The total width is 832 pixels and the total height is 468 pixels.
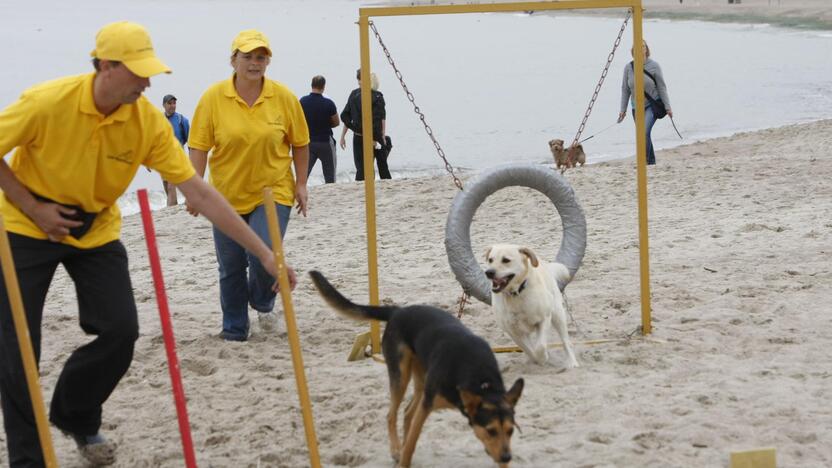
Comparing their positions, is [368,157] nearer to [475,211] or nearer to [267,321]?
[475,211]

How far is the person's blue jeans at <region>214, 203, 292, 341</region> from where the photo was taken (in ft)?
24.1

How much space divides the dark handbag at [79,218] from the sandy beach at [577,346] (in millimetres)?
1276

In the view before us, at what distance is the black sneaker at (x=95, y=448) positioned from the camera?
5.36 meters

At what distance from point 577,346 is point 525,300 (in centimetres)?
67

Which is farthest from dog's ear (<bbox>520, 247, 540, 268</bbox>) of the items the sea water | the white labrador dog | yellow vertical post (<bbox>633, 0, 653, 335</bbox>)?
the sea water

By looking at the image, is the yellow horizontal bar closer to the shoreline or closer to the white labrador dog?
the white labrador dog

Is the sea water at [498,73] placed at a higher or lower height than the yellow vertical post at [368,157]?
lower

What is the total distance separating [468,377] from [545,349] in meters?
2.24

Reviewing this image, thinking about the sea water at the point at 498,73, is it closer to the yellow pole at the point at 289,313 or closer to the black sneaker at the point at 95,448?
the black sneaker at the point at 95,448

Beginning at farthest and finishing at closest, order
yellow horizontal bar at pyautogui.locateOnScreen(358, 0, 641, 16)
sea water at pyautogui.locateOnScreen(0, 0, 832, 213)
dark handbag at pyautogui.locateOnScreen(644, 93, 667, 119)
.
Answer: sea water at pyautogui.locateOnScreen(0, 0, 832, 213) < dark handbag at pyautogui.locateOnScreen(644, 93, 667, 119) < yellow horizontal bar at pyautogui.locateOnScreen(358, 0, 641, 16)

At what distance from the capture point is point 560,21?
74.2 metres

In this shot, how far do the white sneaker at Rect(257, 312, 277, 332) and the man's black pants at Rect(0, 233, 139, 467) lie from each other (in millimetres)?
2610

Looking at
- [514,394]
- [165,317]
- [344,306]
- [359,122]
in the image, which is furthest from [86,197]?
[359,122]

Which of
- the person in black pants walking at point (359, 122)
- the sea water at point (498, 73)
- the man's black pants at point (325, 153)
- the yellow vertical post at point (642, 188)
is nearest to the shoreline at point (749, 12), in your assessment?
the sea water at point (498, 73)
